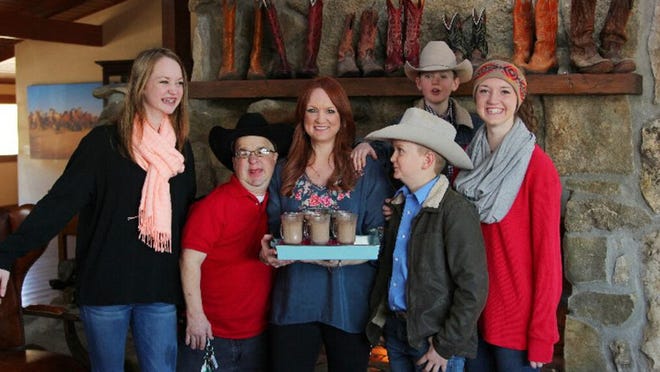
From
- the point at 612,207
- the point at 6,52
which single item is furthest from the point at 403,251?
the point at 6,52

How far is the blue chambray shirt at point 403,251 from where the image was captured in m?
2.07

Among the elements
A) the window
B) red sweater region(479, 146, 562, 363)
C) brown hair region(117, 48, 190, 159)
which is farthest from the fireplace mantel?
the window

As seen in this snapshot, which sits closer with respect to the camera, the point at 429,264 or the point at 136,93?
the point at 429,264

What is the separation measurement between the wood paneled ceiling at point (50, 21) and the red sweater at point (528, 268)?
7607 mm

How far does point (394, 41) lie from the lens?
10.7 ft

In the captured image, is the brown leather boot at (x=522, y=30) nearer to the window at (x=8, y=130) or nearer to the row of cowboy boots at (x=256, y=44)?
the row of cowboy boots at (x=256, y=44)

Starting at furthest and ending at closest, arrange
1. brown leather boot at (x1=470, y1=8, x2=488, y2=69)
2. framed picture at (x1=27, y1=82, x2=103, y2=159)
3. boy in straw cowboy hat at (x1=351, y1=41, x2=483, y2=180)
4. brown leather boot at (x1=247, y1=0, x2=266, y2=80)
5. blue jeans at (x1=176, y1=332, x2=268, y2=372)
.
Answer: framed picture at (x1=27, y1=82, x2=103, y2=159) < brown leather boot at (x1=247, y1=0, x2=266, y2=80) < brown leather boot at (x1=470, y1=8, x2=488, y2=69) < boy in straw cowboy hat at (x1=351, y1=41, x2=483, y2=180) < blue jeans at (x1=176, y1=332, x2=268, y2=372)

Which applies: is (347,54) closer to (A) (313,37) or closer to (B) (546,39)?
(A) (313,37)

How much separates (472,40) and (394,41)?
37cm

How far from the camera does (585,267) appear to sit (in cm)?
292

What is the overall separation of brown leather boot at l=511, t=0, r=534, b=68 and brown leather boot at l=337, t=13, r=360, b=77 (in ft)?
2.51

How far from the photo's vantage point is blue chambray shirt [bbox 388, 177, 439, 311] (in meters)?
2.07

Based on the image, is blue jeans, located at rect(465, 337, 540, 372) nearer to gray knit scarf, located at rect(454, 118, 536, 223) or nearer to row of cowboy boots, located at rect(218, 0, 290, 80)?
gray knit scarf, located at rect(454, 118, 536, 223)

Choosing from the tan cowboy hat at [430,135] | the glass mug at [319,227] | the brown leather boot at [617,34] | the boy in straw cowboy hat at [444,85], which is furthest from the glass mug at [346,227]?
the brown leather boot at [617,34]
